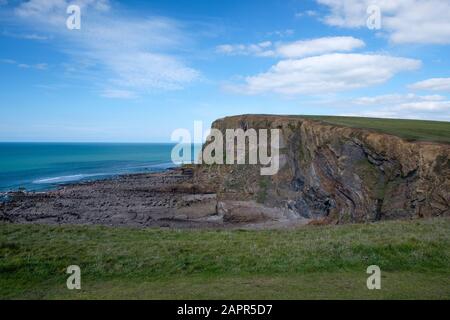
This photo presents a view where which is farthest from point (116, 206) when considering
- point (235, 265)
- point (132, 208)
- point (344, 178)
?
point (235, 265)

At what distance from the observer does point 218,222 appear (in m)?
45.0

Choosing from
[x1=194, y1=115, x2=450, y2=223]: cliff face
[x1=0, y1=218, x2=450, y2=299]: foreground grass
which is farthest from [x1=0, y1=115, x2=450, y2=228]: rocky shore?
[x1=0, y1=218, x2=450, y2=299]: foreground grass

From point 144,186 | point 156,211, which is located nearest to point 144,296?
point 156,211

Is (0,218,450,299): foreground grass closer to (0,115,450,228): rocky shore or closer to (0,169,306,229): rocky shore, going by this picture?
(0,115,450,228): rocky shore

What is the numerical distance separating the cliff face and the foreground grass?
10826 mm

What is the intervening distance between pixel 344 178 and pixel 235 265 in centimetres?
2669

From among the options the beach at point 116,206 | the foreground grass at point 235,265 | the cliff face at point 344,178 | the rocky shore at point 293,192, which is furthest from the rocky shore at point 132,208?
the foreground grass at point 235,265

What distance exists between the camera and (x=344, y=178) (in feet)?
127

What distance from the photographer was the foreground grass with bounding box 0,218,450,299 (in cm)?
1209

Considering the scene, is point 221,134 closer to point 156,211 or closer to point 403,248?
point 156,211

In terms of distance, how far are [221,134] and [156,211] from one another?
2878 cm

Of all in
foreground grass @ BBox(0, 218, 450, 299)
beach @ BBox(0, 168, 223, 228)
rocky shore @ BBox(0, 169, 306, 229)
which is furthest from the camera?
beach @ BBox(0, 168, 223, 228)

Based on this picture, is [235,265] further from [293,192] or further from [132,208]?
[132,208]
